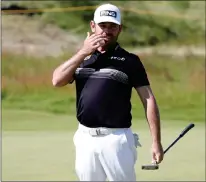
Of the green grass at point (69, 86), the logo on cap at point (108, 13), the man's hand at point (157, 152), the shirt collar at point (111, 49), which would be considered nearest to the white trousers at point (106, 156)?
the man's hand at point (157, 152)

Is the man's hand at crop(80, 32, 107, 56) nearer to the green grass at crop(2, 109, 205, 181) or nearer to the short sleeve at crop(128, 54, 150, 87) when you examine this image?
the short sleeve at crop(128, 54, 150, 87)

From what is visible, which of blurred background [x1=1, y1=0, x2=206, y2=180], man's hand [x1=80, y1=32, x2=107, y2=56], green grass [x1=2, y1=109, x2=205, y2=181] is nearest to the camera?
man's hand [x1=80, y1=32, x2=107, y2=56]

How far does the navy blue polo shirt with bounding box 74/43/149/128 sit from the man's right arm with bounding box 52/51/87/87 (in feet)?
0.23

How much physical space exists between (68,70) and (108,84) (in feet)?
0.73

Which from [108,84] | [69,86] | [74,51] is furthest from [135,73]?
[74,51]

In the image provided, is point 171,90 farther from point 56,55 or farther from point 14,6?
point 14,6

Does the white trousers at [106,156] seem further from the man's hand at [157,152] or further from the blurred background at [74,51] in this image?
the blurred background at [74,51]

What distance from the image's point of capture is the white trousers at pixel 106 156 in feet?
15.3

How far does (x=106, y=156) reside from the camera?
15.3ft

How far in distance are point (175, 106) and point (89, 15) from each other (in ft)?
9.31

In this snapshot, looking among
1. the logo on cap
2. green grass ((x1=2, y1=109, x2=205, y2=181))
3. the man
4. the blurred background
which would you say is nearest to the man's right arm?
the man

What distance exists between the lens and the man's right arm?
4.57 metres

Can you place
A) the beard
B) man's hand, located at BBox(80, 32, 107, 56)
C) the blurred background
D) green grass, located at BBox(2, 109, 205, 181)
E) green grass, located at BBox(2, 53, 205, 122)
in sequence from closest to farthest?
1. man's hand, located at BBox(80, 32, 107, 56)
2. the beard
3. green grass, located at BBox(2, 109, 205, 181)
4. the blurred background
5. green grass, located at BBox(2, 53, 205, 122)

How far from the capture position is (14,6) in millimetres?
15648
